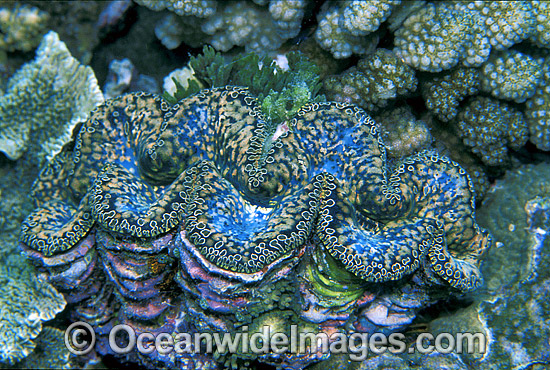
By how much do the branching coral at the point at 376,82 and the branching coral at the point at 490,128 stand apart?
2.29ft

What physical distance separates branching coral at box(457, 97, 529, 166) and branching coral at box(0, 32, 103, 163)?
3.92m

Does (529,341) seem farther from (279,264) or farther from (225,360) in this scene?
(225,360)

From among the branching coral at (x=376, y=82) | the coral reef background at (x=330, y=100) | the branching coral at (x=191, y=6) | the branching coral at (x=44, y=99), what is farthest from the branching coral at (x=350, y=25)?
the branching coral at (x=44, y=99)

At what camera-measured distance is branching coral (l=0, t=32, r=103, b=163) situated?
4.10 m

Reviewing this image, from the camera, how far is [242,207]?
3.12m

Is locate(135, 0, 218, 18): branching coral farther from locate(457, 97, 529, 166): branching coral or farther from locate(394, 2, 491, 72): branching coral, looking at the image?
locate(457, 97, 529, 166): branching coral

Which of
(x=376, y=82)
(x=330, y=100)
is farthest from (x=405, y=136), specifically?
(x=330, y=100)

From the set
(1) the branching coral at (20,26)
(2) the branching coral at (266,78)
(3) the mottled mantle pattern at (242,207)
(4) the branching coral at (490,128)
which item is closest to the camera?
(3) the mottled mantle pattern at (242,207)

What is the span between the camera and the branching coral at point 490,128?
3.64 m

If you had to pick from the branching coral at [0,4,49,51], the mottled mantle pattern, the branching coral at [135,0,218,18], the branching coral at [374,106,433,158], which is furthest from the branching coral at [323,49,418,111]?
the branching coral at [0,4,49,51]

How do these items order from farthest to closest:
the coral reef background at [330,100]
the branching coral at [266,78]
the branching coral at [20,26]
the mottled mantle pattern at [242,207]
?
the branching coral at [20,26] < the branching coral at [266,78] < the coral reef background at [330,100] < the mottled mantle pattern at [242,207]

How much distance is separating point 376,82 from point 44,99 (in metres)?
3.65

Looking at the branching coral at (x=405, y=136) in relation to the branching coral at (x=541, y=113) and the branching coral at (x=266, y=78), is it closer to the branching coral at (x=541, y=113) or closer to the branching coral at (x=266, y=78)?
the branching coral at (x=266, y=78)

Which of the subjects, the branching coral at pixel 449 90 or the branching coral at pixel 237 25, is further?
the branching coral at pixel 237 25
